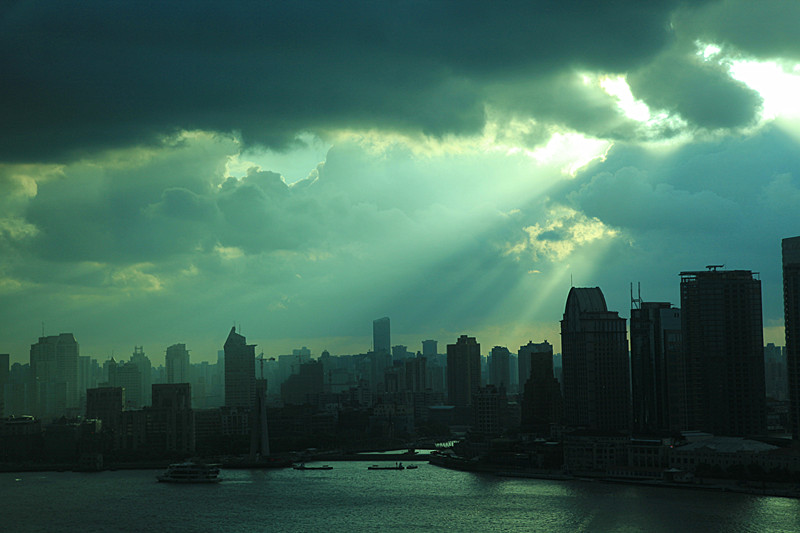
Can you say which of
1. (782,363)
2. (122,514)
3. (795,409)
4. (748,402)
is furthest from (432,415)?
(122,514)

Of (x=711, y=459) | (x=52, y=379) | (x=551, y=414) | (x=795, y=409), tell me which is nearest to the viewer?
(x=711, y=459)

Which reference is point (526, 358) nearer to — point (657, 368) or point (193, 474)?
point (657, 368)

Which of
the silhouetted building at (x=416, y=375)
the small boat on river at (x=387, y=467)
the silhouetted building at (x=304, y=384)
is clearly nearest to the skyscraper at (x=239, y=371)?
the silhouetted building at (x=304, y=384)

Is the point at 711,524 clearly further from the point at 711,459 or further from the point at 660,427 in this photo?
the point at 660,427

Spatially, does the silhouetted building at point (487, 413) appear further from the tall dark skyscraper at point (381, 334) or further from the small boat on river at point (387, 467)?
the tall dark skyscraper at point (381, 334)

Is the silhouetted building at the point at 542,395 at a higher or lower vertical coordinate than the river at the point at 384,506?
higher

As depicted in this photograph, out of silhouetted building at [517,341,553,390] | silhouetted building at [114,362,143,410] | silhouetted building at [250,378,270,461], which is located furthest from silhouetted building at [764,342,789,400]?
silhouetted building at [114,362,143,410]

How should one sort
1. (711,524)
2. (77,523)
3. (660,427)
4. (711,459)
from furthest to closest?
(660,427)
(711,459)
(77,523)
(711,524)
